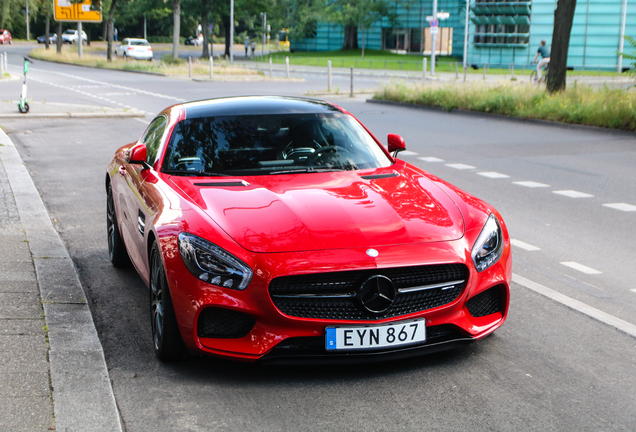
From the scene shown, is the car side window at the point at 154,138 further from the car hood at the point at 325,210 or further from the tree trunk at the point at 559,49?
the tree trunk at the point at 559,49

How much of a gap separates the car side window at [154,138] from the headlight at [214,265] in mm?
1504

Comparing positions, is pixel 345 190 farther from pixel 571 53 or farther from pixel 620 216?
pixel 571 53

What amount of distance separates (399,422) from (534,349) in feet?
4.10

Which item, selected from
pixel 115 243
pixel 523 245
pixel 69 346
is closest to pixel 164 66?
pixel 523 245

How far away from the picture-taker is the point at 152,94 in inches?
1125

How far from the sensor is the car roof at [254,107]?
5.55 meters

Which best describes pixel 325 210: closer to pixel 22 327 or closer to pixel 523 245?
pixel 22 327

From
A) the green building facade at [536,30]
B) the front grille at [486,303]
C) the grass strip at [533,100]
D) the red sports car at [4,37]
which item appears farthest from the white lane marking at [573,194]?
the red sports car at [4,37]

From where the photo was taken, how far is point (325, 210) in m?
4.30

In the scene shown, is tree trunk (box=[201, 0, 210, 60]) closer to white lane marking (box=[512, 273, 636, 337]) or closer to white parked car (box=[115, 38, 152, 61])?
white parked car (box=[115, 38, 152, 61])

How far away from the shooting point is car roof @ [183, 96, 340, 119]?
555 centimetres

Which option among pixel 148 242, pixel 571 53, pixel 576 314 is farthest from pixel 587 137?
pixel 571 53

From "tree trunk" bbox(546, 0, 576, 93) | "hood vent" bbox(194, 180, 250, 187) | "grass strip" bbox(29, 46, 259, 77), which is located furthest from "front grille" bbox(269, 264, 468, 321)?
"grass strip" bbox(29, 46, 259, 77)

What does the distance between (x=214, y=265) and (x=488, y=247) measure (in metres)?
1.44
